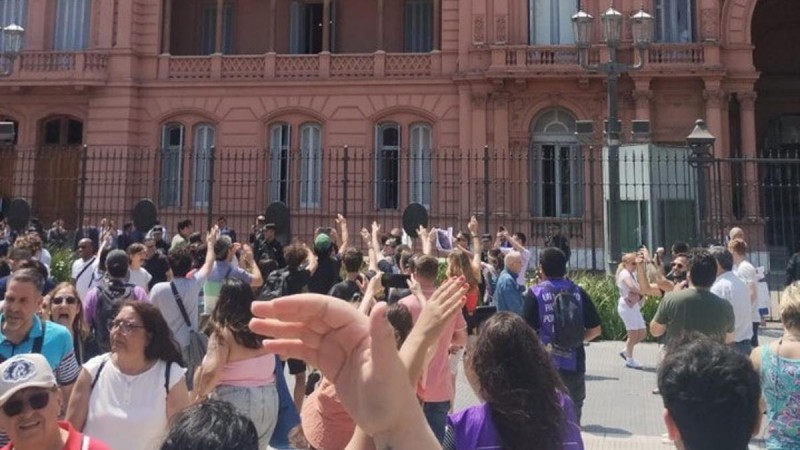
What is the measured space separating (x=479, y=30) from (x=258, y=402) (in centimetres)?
2126

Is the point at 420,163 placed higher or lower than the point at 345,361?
higher

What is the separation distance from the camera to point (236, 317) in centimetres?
475

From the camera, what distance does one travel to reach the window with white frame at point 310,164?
82.7 ft

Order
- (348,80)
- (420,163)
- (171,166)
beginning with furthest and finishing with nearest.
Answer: (171,166), (348,80), (420,163)

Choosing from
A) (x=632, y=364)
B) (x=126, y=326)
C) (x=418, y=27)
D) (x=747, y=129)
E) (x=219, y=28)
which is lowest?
(x=632, y=364)

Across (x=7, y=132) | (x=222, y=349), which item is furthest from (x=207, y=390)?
(x=7, y=132)

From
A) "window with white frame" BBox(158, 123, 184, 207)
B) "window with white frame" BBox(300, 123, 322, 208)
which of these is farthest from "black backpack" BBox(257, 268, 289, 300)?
"window with white frame" BBox(158, 123, 184, 207)

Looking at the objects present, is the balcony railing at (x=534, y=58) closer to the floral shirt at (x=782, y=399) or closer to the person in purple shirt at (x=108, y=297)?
the person in purple shirt at (x=108, y=297)

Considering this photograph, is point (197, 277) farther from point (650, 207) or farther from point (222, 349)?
point (650, 207)

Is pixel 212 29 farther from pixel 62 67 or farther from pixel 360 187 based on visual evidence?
pixel 360 187

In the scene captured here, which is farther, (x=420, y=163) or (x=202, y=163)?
(x=202, y=163)

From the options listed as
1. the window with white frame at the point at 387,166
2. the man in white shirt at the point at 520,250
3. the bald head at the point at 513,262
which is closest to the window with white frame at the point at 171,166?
the window with white frame at the point at 387,166

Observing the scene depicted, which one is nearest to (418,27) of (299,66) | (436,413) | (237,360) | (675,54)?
(299,66)

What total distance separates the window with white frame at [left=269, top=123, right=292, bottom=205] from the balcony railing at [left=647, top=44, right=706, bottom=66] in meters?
12.8
